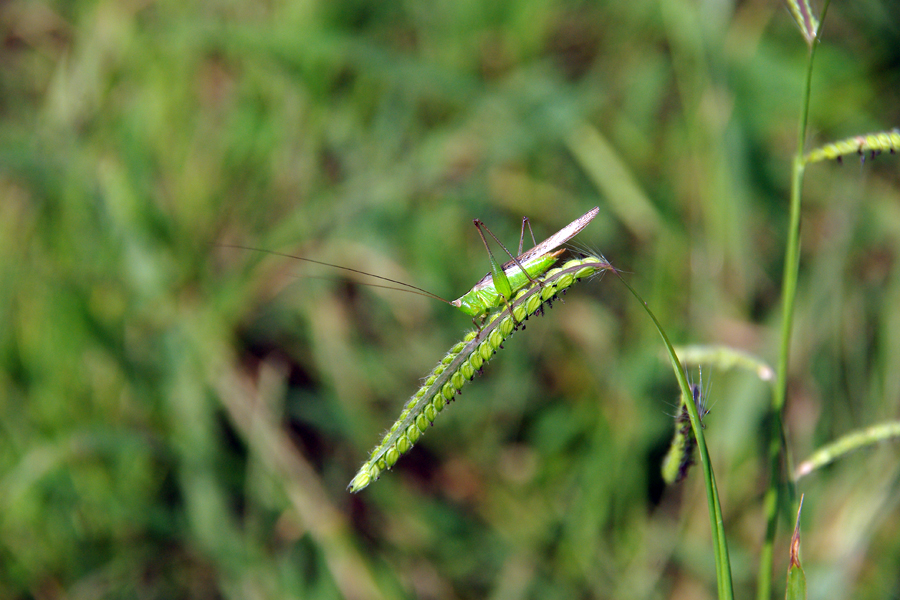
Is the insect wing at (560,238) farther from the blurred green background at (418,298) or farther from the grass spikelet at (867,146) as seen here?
the blurred green background at (418,298)

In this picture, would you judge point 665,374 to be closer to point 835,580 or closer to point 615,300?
point 615,300

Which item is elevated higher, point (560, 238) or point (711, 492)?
point (560, 238)

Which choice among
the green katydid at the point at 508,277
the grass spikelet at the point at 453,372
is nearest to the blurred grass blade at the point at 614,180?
the green katydid at the point at 508,277

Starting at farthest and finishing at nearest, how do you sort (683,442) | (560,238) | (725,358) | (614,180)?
(614,180)
(560,238)
(725,358)
(683,442)

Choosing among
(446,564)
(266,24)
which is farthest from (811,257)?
(266,24)

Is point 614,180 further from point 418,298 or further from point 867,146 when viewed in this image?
point 867,146

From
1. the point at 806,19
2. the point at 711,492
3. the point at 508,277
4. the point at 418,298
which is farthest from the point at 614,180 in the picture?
the point at 711,492
